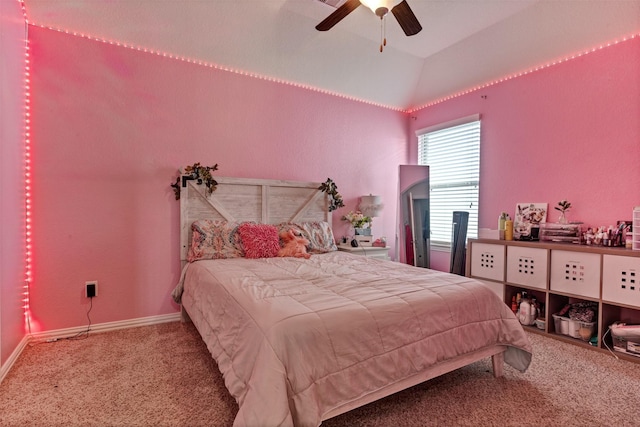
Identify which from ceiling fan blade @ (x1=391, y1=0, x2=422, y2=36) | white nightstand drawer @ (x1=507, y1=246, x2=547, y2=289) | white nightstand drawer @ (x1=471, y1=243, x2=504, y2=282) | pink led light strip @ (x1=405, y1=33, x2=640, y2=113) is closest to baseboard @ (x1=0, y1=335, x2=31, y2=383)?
ceiling fan blade @ (x1=391, y1=0, x2=422, y2=36)

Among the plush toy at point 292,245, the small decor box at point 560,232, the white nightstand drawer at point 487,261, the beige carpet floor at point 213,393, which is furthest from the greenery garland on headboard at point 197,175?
the small decor box at point 560,232

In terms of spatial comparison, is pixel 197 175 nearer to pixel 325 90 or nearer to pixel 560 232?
pixel 325 90

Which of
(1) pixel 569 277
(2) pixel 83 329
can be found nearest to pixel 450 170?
(1) pixel 569 277

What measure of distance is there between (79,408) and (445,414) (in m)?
2.03

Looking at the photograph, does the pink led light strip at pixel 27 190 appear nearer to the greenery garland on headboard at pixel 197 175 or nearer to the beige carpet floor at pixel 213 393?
the beige carpet floor at pixel 213 393

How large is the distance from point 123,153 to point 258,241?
1.52 meters

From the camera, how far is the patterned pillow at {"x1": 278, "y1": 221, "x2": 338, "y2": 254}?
3600mm

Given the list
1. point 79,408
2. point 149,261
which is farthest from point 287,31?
point 79,408

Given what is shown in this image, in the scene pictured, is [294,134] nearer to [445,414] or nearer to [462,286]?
[462,286]

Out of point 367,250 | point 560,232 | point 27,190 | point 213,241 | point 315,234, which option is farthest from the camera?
point 367,250

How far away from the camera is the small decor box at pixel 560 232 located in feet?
9.79

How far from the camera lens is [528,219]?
3.51m

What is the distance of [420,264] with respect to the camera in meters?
4.32

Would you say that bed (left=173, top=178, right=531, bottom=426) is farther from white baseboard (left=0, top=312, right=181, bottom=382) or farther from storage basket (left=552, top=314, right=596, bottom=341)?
storage basket (left=552, top=314, right=596, bottom=341)
